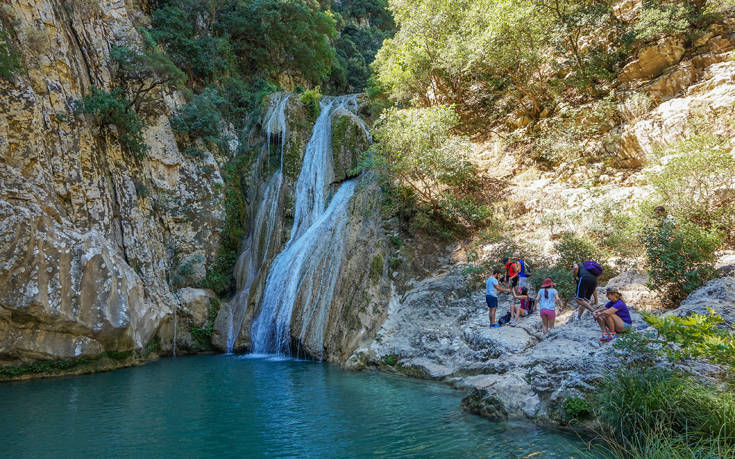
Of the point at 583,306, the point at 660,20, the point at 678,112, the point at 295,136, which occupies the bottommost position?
the point at 583,306

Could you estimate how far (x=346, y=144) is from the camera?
20.4 m

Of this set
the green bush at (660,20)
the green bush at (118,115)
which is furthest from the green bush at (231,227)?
the green bush at (660,20)

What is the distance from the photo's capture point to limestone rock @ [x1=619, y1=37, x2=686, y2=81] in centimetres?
1479

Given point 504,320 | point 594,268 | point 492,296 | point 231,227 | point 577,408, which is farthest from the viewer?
point 231,227

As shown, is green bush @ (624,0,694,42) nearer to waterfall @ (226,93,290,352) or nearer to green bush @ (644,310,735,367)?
green bush @ (644,310,735,367)

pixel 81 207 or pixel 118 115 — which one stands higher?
pixel 118 115

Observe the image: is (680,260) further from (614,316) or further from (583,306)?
(614,316)

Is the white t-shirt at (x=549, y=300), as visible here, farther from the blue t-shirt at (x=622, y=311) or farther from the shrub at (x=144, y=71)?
the shrub at (x=144, y=71)

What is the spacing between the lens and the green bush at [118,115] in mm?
15836

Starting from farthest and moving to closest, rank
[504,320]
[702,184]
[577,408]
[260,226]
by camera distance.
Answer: [260,226] → [504,320] → [702,184] → [577,408]

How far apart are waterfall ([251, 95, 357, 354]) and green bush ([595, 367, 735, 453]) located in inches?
386

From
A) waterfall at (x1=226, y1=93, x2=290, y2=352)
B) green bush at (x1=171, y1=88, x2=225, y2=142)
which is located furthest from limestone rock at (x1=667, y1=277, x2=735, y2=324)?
green bush at (x1=171, y1=88, x2=225, y2=142)

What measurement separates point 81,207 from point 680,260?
60.6 feet

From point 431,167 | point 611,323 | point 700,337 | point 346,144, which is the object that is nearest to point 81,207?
point 346,144
